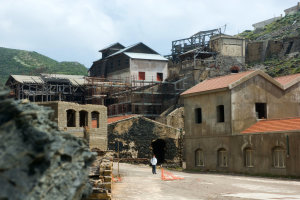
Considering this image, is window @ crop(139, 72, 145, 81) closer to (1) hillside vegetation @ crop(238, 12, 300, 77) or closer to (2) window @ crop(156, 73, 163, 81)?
(2) window @ crop(156, 73, 163, 81)

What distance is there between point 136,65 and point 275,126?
31253 millimetres

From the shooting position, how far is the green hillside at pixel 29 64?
352 ft

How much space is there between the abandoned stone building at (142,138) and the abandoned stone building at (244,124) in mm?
6989

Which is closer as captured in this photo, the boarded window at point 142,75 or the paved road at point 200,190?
the paved road at point 200,190

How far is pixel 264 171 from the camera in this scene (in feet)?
97.2

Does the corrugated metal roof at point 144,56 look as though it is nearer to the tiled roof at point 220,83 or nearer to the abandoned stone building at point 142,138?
the abandoned stone building at point 142,138

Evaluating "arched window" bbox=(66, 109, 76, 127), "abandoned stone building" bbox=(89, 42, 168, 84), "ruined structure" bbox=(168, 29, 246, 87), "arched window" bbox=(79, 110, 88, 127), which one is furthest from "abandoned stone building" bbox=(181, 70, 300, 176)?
"abandoned stone building" bbox=(89, 42, 168, 84)

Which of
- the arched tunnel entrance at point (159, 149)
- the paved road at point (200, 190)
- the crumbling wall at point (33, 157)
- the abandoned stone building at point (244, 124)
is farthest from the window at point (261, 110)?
the crumbling wall at point (33, 157)

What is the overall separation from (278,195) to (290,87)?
17.8m

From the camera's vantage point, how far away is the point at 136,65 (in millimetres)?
58875

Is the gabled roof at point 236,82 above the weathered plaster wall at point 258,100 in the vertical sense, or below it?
above

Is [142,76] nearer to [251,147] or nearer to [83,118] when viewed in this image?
[83,118]

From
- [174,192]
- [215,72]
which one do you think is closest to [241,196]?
[174,192]

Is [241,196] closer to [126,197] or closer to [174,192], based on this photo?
[174,192]
